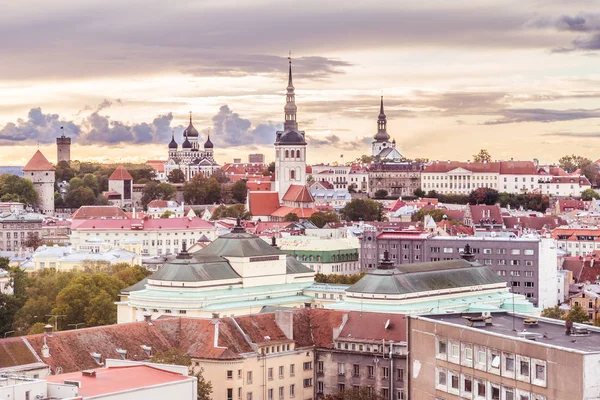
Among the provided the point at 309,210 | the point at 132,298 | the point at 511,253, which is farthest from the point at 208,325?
the point at 309,210

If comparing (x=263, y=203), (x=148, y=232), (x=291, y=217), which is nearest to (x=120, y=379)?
(x=148, y=232)

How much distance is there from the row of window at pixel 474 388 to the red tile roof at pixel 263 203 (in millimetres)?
126468

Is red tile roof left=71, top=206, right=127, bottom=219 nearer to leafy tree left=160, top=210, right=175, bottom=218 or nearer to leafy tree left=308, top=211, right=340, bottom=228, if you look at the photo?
leafy tree left=160, top=210, right=175, bottom=218

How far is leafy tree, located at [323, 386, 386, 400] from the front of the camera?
55.8m

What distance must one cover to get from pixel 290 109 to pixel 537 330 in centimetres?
14816

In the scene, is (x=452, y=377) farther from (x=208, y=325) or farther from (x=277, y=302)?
(x=277, y=302)

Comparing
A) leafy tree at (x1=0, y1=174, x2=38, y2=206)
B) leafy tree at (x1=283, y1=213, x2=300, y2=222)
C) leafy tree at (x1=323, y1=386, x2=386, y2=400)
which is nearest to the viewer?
leafy tree at (x1=323, y1=386, x2=386, y2=400)

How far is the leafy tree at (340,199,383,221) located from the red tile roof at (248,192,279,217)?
365 inches

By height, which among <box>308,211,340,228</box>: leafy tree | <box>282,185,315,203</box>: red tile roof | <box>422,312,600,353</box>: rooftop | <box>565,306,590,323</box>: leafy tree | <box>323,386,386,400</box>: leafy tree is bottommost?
<box>565,306,590,323</box>: leafy tree

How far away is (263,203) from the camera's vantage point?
17412cm

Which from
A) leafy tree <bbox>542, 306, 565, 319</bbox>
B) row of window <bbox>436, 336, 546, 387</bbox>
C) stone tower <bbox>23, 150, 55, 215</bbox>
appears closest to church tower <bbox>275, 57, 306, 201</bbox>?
stone tower <bbox>23, 150, 55, 215</bbox>

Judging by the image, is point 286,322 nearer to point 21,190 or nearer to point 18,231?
point 18,231

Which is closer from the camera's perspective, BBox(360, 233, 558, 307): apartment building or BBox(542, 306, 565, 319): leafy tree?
BBox(542, 306, 565, 319): leafy tree

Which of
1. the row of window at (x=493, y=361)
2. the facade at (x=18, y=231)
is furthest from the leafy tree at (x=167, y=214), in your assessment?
the row of window at (x=493, y=361)
